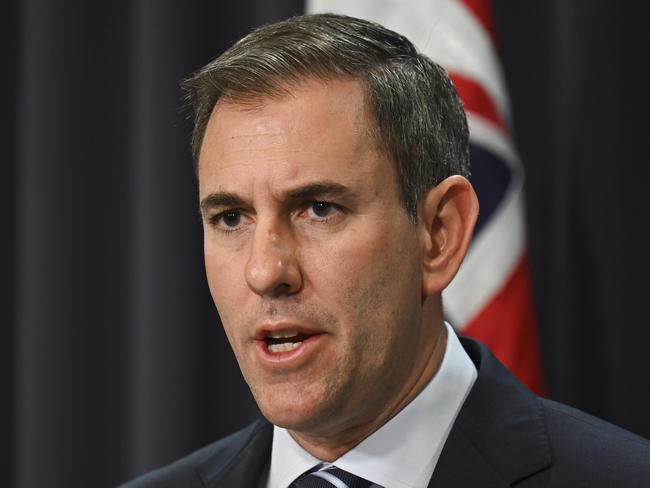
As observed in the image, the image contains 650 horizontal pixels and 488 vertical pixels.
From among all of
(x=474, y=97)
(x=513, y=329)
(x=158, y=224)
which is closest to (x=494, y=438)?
(x=513, y=329)

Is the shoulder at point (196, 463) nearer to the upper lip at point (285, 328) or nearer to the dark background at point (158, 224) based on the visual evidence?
the upper lip at point (285, 328)

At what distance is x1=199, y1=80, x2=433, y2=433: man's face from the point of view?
1339 mm

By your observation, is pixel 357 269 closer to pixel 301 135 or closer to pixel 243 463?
pixel 301 135

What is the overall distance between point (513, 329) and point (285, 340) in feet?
3.06

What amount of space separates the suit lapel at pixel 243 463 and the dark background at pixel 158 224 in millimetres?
905

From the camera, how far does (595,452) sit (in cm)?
142

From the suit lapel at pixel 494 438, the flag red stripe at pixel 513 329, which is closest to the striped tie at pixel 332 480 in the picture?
the suit lapel at pixel 494 438

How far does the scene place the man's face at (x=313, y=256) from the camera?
134cm

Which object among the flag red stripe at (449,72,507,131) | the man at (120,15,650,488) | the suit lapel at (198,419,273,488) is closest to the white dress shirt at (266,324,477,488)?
the man at (120,15,650,488)

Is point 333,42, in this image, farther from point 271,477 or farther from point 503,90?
point 503,90

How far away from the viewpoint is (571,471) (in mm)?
1391

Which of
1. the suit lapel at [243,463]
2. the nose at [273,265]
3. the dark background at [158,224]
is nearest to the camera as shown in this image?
the nose at [273,265]

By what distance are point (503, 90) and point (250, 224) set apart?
40.6 inches

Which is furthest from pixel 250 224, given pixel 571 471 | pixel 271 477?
pixel 571 471
